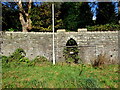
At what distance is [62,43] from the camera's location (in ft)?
20.0

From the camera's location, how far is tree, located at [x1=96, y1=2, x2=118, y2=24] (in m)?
9.35

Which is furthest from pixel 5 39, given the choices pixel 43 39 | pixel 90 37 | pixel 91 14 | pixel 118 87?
pixel 91 14

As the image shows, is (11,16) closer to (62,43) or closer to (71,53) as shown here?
(62,43)

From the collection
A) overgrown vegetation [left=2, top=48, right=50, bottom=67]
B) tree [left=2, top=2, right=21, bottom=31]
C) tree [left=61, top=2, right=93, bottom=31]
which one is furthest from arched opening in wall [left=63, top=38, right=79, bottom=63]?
tree [left=2, top=2, right=21, bottom=31]

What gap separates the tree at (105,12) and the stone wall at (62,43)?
4.08 m

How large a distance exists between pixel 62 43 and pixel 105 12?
6405 mm

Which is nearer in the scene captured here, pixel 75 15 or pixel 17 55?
pixel 17 55

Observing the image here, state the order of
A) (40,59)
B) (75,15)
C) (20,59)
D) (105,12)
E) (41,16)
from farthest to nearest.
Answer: (105,12)
(75,15)
(41,16)
(40,59)
(20,59)

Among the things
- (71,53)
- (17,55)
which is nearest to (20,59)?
(17,55)

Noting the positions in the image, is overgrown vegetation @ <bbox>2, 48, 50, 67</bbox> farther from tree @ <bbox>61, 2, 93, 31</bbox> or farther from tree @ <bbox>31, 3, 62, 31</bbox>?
tree @ <bbox>61, 2, 93, 31</bbox>

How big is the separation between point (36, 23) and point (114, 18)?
23.0 ft

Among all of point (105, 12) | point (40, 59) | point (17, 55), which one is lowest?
point (40, 59)

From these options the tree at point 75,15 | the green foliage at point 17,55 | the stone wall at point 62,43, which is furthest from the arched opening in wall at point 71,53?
the tree at point 75,15

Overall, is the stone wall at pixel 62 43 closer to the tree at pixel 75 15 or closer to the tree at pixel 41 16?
the tree at pixel 41 16
